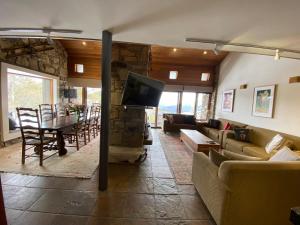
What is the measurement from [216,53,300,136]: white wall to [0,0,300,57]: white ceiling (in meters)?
1.92

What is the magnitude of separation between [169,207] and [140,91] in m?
1.95

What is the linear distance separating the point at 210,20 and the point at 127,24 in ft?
2.99

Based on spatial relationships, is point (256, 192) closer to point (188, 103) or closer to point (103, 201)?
point (103, 201)

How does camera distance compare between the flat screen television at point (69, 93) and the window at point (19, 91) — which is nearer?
the window at point (19, 91)

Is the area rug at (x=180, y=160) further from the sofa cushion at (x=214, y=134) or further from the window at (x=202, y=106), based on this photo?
the window at (x=202, y=106)

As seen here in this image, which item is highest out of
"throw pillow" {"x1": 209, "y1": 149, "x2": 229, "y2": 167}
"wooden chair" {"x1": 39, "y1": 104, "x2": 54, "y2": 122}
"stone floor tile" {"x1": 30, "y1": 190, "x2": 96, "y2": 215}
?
"wooden chair" {"x1": 39, "y1": 104, "x2": 54, "y2": 122}

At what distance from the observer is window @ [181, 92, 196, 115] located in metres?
8.57

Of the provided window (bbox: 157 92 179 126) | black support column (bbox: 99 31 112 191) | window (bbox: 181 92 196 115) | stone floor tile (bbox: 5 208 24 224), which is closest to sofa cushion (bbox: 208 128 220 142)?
window (bbox: 181 92 196 115)

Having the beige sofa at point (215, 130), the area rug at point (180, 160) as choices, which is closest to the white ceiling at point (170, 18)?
the area rug at point (180, 160)

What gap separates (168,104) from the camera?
867cm

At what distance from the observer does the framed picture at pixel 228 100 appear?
6699 millimetres

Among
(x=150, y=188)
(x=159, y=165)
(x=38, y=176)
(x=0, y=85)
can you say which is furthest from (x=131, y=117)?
(x=0, y=85)

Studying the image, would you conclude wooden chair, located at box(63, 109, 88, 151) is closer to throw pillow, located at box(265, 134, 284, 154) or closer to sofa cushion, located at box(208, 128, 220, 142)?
sofa cushion, located at box(208, 128, 220, 142)

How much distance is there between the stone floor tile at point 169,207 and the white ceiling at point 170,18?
7.17ft
